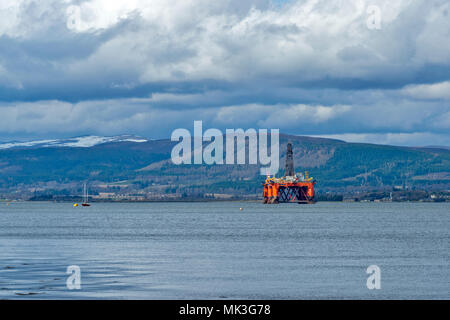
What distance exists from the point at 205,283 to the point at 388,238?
78.4 m

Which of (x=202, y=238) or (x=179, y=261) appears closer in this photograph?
(x=179, y=261)

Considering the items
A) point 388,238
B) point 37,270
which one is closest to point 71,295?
point 37,270

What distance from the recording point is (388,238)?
143 meters

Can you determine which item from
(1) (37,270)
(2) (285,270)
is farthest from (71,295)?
(2) (285,270)

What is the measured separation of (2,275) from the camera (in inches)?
2891

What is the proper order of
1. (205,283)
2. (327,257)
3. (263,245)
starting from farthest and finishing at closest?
1. (263,245)
2. (327,257)
3. (205,283)

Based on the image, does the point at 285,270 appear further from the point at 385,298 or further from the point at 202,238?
the point at 202,238

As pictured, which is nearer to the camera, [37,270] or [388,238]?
[37,270]
